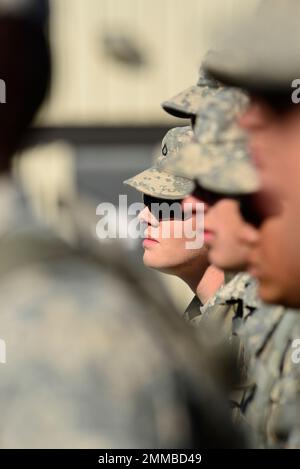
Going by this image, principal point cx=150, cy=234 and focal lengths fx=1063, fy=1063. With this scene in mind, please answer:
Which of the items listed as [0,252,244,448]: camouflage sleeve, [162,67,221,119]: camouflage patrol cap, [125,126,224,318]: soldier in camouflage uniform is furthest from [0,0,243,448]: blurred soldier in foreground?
[125,126,224,318]: soldier in camouflage uniform

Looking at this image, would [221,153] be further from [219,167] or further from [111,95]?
[111,95]

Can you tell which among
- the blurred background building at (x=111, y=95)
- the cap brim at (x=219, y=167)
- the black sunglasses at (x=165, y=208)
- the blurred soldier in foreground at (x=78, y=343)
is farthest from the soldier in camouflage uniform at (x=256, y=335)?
the blurred background building at (x=111, y=95)

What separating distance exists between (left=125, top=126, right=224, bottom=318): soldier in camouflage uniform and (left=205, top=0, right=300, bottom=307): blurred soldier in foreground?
1547mm

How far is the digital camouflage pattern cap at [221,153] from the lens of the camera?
1598 millimetres

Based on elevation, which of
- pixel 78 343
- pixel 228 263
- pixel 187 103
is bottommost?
pixel 187 103

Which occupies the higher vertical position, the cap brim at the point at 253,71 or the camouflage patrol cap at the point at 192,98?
the cap brim at the point at 253,71

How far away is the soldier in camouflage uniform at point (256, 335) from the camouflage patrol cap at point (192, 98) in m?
0.56

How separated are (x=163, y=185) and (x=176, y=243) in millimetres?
191

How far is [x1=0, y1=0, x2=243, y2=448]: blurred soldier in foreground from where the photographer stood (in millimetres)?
1168

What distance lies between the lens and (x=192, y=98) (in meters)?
3.08

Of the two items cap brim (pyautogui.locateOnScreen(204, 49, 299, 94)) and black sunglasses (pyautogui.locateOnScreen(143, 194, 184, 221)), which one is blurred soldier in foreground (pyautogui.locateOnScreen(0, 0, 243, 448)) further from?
black sunglasses (pyautogui.locateOnScreen(143, 194, 184, 221))

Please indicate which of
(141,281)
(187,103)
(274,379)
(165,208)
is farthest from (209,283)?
(141,281)

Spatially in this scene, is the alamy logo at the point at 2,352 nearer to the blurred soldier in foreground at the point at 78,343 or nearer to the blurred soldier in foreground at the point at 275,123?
the blurred soldier in foreground at the point at 78,343
